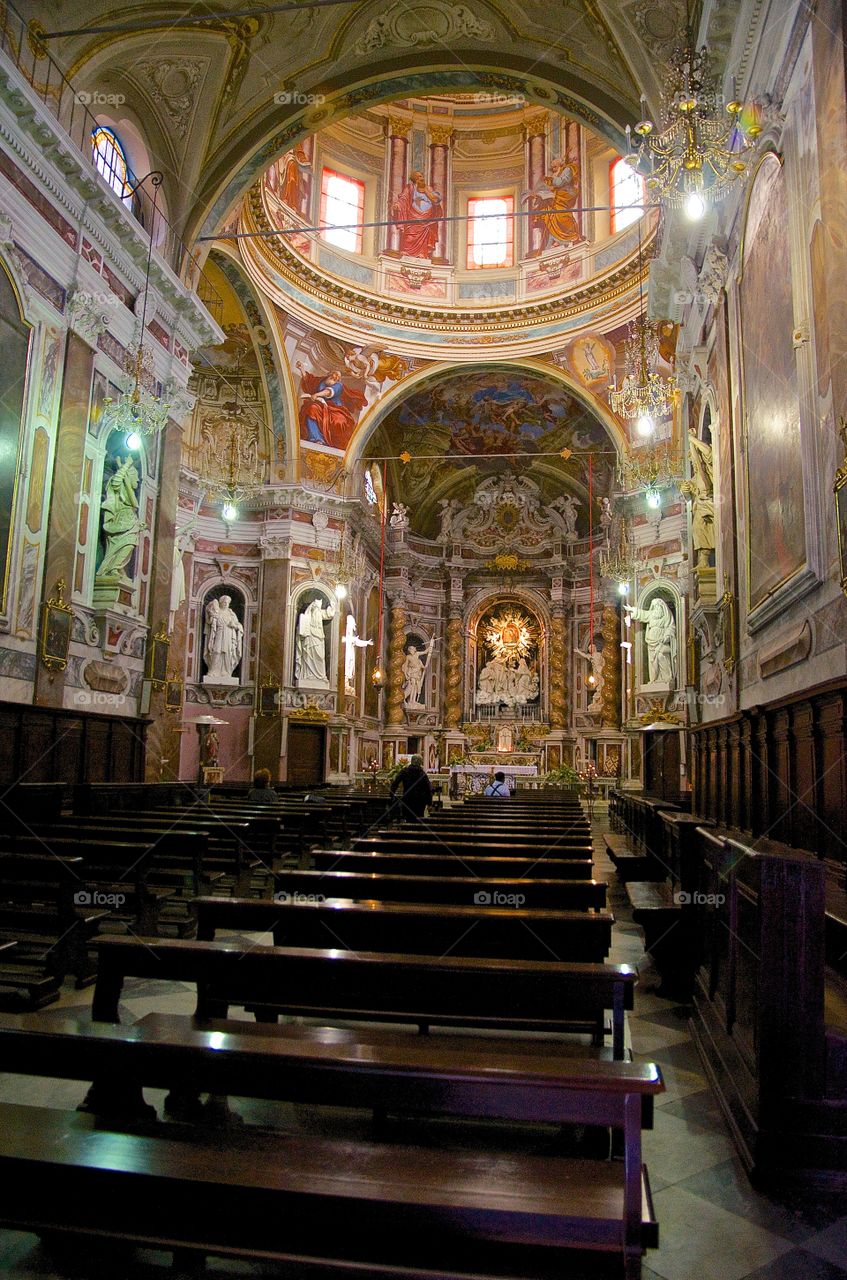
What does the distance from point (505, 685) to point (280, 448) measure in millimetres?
11381

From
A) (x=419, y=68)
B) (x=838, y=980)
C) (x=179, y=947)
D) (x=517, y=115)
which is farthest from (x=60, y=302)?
(x=517, y=115)

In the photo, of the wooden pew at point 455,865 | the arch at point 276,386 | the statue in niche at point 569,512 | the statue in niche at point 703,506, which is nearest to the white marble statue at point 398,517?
the statue in niche at point 569,512

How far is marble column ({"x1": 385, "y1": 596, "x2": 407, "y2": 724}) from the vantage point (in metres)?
26.6

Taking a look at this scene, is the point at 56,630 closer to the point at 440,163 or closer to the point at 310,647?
the point at 310,647

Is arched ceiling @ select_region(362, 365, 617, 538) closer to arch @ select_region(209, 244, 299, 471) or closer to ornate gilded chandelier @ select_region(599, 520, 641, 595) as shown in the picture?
arch @ select_region(209, 244, 299, 471)

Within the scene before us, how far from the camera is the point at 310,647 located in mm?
20859

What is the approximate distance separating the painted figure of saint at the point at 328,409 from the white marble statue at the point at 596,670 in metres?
10.4

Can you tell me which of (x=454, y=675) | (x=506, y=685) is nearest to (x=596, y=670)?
(x=506, y=685)

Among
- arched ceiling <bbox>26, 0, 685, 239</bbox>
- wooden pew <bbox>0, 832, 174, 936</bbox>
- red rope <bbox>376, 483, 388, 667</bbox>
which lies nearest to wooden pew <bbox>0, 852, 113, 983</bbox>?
wooden pew <bbox>0, 832, 174, 936</bbox>

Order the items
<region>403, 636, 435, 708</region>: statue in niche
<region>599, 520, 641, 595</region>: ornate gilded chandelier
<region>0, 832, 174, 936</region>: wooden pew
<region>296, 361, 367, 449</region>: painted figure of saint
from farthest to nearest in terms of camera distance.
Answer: <region>403, 636, 435, 708</region>: statue in niche < <region>296, 361, 367, 449</region>: painted figure of saint < <region>599, 520, 641, 595</region>: ornate gilded chandelier < <region>0, 832, 174, 936</region>: wooden pew

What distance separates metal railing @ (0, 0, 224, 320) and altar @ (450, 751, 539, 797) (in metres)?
13.6

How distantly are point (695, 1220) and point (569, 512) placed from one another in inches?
1063

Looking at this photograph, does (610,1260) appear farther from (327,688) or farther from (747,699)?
(327,688)

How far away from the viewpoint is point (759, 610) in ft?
24.1
